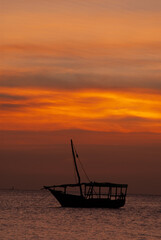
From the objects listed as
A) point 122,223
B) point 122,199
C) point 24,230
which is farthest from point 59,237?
point 122,199

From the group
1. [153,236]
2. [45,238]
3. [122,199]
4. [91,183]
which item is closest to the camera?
[45,238]

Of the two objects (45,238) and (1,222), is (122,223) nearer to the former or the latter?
(1,222)

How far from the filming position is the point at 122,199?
278ft

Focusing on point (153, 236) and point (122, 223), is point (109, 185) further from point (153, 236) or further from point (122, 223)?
point (153, 236)

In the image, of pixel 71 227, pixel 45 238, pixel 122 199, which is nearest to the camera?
pixel 45 238

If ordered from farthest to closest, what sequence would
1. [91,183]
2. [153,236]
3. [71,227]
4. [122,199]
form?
[122,199] < [91,183] < [71,227] < [153,236]

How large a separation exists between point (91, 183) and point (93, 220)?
8263 millimetres

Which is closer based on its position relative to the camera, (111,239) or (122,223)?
(111,239)

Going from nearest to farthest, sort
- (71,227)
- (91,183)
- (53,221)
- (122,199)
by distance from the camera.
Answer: (71,227)
(53,221)
(91,183)
(122,199)

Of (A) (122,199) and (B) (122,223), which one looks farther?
(A) (122,199)

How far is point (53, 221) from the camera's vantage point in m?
66.2

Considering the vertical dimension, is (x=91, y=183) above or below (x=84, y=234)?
above

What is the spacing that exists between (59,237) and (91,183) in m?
28.3

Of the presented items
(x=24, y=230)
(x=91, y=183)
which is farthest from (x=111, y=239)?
(x=91, y=183)
